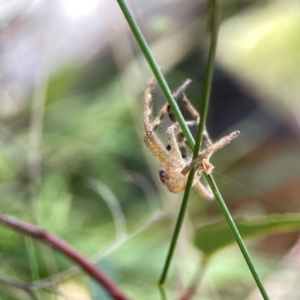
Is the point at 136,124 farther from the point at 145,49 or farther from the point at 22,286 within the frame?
the point at 145,49

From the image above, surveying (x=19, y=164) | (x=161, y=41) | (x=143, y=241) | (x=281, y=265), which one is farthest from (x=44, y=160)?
(x=281, y=265)

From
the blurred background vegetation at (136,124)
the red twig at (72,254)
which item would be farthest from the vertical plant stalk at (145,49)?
the blurred background vegetation at (136,124)

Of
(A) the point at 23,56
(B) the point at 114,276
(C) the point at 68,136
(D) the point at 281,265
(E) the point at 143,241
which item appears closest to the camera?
(B) the point at 114,276

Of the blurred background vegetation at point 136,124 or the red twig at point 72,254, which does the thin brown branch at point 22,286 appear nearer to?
the red twig at point 72,254

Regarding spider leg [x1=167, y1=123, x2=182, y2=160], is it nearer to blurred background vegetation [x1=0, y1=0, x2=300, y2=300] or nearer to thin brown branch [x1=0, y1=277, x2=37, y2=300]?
thin brown branch [x1=0, y1=277, x2=37, y2=300]

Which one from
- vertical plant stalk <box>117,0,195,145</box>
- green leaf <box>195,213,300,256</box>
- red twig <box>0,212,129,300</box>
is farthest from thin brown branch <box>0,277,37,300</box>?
vertical plant stalk <box>117,0,195,145</box>

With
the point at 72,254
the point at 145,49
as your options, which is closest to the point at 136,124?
the point at 72,254

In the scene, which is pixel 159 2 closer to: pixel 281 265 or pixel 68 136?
pixel 68 136
